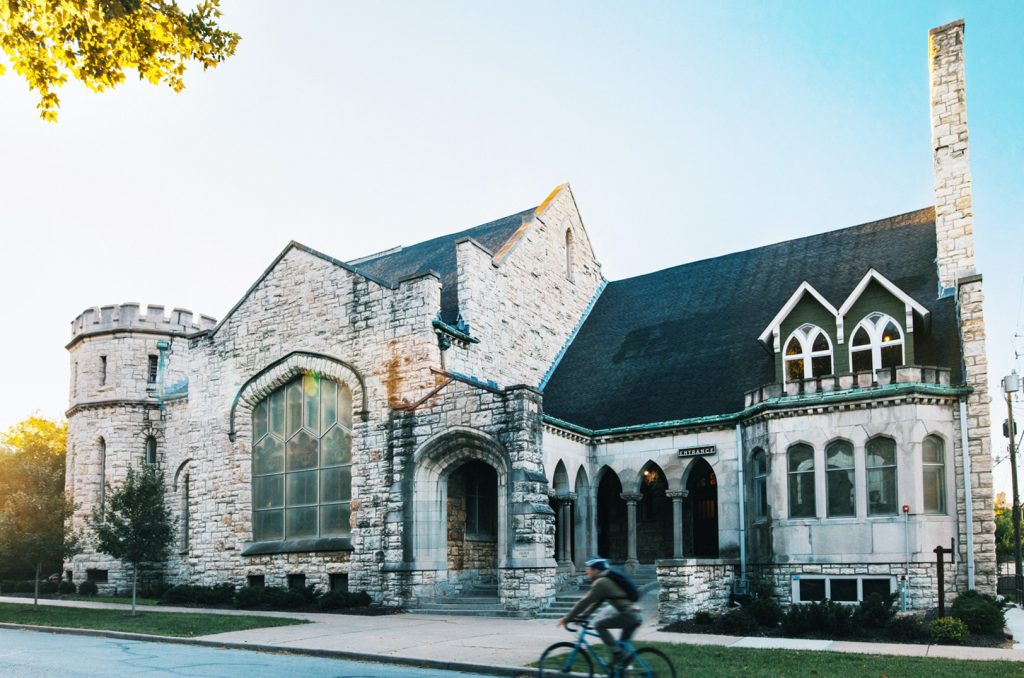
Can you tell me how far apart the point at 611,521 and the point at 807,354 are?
7945mm

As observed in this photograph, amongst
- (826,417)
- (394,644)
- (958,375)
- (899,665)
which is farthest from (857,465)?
(394,644)

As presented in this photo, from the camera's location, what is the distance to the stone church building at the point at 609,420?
64.4 feet

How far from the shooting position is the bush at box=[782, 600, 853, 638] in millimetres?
16109

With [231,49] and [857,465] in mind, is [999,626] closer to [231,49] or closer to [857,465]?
[857,465]

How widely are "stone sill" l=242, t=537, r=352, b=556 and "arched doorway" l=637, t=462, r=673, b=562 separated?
8277 millimetres

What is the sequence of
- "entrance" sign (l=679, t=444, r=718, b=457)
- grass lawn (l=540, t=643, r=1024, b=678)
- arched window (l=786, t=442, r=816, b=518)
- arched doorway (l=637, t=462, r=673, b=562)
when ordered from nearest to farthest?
1. grass lawn (l=540, t=643, r=1024, b=678)
2. arched window (l=786, t=442, r=816, b=518)
3. "entrance" sign (l=679, t=444, r=718, b=457)
4. arched doorway (l=637, t=462, r=673, b=562)

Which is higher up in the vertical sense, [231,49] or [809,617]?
[231,49]

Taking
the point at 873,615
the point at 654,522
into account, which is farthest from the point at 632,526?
the point at 873,615

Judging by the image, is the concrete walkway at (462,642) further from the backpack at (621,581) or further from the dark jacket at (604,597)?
the backpack at (621,581)

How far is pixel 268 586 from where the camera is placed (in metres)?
24.9

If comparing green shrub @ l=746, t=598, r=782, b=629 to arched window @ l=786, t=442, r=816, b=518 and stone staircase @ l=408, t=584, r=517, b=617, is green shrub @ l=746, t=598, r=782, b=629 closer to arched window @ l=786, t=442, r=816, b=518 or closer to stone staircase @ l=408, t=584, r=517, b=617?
arched window @ l=786, t=442, r=816, b=518

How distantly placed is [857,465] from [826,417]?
4.06ft

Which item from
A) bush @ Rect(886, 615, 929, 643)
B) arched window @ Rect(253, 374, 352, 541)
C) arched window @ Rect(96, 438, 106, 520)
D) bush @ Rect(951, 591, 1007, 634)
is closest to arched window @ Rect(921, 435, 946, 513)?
bush @ Rect(951, 591, 1007, 634)

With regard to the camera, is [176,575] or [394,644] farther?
[176,575]
